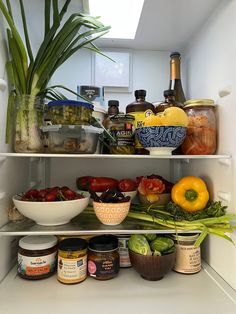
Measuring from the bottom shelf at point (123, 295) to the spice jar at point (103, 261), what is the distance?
0.03m

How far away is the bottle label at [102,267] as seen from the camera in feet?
2.48

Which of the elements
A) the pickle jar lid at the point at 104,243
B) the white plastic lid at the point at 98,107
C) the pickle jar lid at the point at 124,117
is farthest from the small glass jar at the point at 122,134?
the pickle jar lid at the point at 104,243

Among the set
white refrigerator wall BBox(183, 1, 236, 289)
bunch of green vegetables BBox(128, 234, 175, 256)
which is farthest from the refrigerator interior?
bunch of green vegetables BBox(128, 234, 175, 256)

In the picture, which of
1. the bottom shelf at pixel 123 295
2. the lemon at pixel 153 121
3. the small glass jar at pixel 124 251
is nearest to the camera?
the bottom shelf at pixel 123 295

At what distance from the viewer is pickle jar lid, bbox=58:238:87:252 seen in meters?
0.75

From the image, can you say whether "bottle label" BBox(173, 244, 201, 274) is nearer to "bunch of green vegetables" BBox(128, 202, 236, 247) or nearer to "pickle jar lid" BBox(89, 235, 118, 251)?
"bunch of green vegetables" BBox(128, 202, 236, 247)

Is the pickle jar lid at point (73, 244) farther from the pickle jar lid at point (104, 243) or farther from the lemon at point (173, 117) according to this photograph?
the lemon at point (173, 117)

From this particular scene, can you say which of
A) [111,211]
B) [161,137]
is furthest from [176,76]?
[111,211]

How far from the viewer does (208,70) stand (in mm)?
863

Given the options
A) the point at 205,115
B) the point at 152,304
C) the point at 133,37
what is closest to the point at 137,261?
the point at 152,304

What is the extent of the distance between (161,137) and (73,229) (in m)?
0.39

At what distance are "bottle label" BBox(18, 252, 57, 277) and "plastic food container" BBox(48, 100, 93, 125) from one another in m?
0.44

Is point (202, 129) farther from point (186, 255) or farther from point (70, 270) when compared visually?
point (70, 270)

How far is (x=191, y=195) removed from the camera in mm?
800
